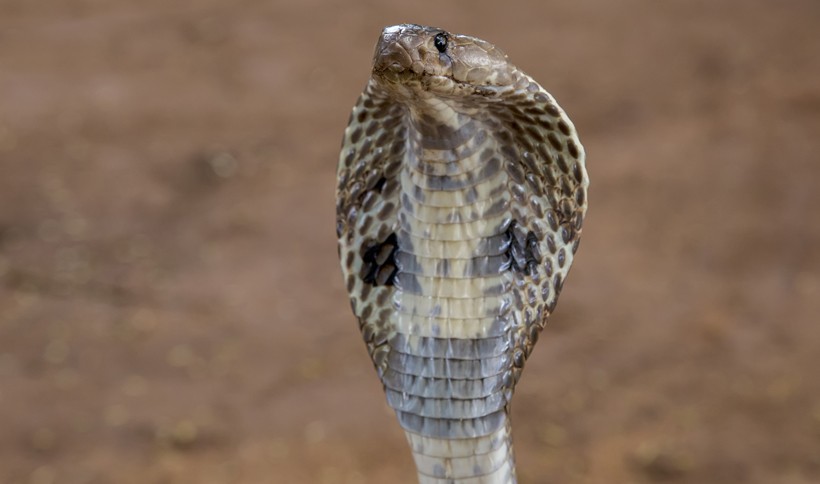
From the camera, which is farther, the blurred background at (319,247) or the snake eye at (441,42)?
the blurred background at (319,247)

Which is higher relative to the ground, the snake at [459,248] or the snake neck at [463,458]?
the snake at [459,248]

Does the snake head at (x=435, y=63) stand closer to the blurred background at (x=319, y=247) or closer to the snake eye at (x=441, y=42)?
the snake eye at (x=441, y=42)

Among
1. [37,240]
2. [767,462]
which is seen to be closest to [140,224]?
[37,240]

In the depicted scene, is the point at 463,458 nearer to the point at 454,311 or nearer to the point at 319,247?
the point at 454,311

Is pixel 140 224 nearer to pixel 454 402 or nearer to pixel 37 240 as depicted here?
pixel 37 240

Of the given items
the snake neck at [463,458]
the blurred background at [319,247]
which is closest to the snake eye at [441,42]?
the snake neck at [463,458]

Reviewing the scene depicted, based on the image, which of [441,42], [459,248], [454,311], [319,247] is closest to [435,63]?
[441,42]
